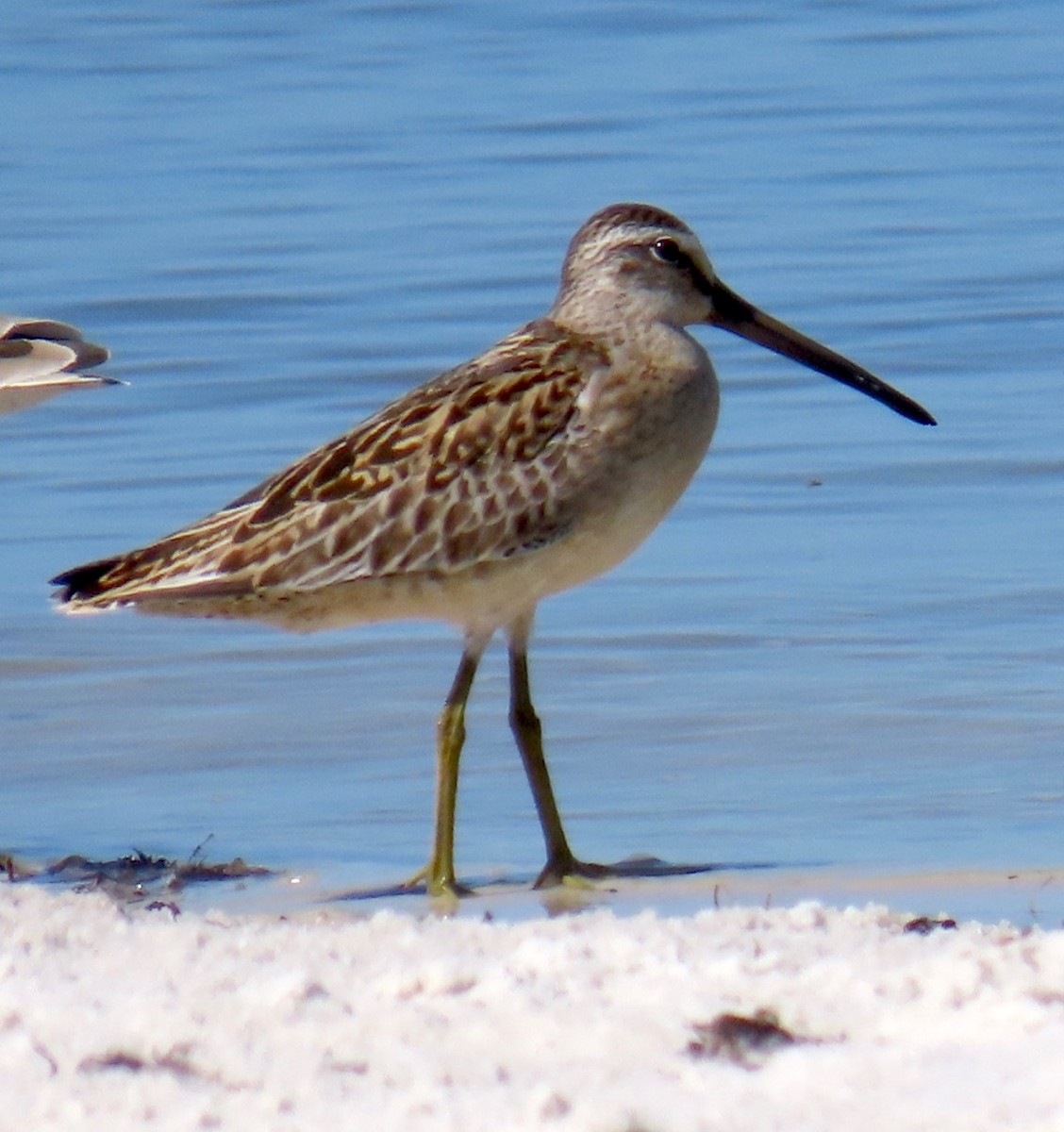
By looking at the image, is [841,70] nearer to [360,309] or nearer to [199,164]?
[199,164]

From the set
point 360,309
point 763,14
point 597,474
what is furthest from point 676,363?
point 763,14

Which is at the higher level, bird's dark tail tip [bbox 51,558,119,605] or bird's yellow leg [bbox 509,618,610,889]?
bird's dark tail tip [bbox 51,558,119,605]

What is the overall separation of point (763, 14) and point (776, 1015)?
70.7 ft

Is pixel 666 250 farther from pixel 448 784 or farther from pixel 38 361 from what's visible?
pixel 38 361

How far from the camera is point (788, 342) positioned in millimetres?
→ 7781

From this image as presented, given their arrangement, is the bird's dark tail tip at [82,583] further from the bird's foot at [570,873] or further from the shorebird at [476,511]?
the bird's foot at [570,873]

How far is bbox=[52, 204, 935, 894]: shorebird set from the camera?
22.4 feet

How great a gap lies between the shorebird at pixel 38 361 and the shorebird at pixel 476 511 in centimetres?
100

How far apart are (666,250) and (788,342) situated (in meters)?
0.62

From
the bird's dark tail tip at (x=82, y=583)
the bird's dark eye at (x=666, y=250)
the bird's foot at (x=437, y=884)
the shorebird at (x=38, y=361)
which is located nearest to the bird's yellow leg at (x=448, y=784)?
the bird's foot at (x=437, y=884)

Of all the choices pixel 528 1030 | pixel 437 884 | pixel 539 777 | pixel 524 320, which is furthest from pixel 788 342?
A: pixel 524 320

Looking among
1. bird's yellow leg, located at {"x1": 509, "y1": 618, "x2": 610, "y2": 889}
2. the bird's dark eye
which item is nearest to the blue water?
bird's yellow leg, located at {"x1": 509, "y1": 618, "x2": 610, "y2": 889}

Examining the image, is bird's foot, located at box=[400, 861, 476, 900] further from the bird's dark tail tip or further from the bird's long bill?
the bird's long bill

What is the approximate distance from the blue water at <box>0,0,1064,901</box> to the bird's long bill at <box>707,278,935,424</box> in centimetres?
86
